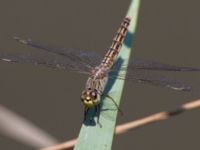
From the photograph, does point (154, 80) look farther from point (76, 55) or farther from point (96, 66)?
point (76, 55)

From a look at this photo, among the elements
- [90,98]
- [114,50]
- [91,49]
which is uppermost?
[114,50]

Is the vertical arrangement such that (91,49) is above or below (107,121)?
below

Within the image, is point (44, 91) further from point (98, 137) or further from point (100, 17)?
point (98, 137)

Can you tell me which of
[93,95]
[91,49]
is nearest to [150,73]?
[93,95]

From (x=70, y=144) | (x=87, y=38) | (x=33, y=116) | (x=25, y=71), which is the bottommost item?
(x=33, y=116)

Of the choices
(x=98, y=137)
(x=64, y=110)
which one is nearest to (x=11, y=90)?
(x=64, y=110)

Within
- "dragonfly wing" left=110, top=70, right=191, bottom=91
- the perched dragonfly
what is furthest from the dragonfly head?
"dragonfly wing" left=110, top=70, right=191, bottom=91

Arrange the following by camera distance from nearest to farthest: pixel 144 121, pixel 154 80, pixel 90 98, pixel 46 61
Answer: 1. pixel 144 121
2. pixel 90 98
3. pixel 154 80
4. pixel 46 61
